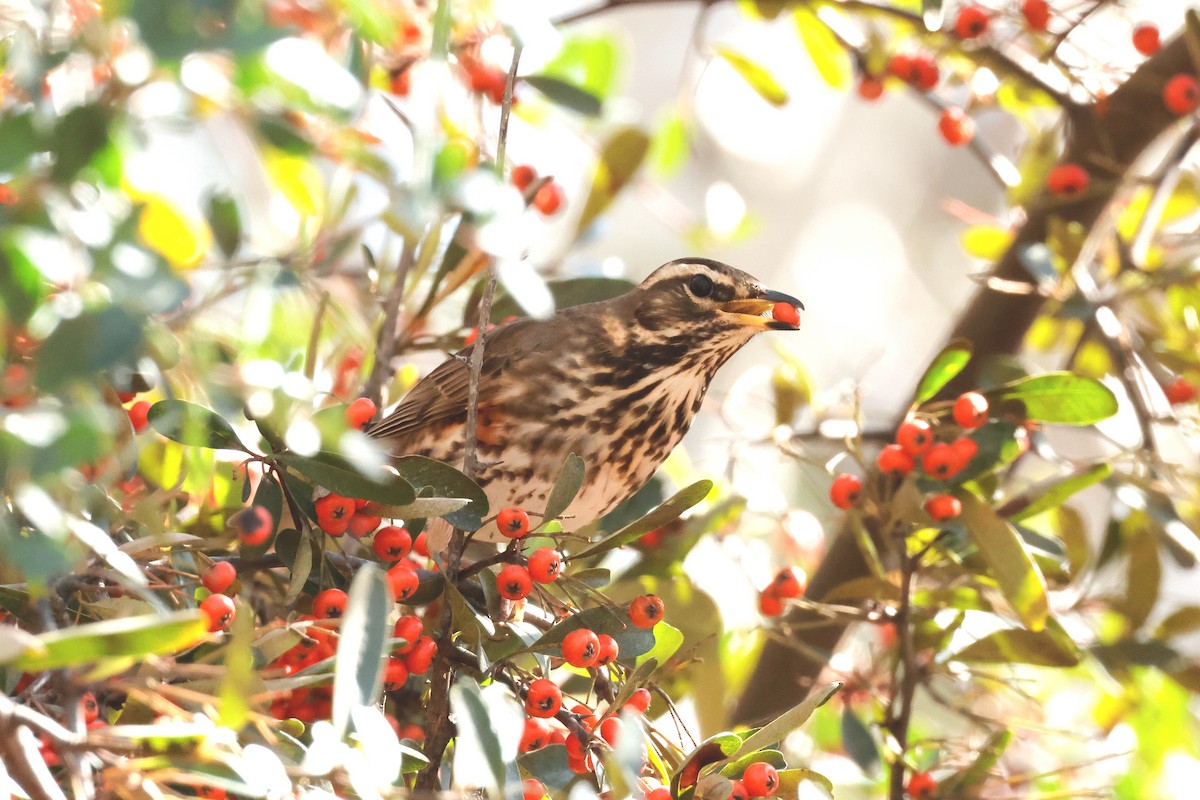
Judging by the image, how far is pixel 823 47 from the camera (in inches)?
129

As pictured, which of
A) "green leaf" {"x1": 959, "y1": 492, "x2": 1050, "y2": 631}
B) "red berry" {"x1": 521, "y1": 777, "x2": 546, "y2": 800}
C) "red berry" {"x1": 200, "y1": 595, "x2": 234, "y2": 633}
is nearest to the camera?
"red berry" {"x1": 200, "y1": 595, "x2": 234, "y2": 633}

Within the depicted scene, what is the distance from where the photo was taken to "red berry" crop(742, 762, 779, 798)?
1680 mm

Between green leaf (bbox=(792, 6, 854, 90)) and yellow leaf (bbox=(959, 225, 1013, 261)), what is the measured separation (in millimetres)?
528

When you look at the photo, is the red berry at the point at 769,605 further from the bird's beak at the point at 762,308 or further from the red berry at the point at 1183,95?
the red berry at the point at 1183,95

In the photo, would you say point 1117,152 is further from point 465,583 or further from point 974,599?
point 465,583

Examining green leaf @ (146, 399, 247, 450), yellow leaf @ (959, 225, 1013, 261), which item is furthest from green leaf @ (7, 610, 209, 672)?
yellow leaf @ (959, 225, 1013, 261)

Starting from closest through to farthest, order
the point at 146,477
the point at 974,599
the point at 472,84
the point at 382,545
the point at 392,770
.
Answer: the point at 392,770, the point at 382,545, the point at 146,477, the point at 974,599, the point at 472,84

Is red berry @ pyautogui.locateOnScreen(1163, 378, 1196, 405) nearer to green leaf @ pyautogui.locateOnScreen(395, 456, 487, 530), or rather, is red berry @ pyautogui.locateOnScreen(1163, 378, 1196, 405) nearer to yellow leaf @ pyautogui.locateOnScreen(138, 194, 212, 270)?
green leaf @ pyautogui.locateOnScreen(395, 456, 487, 530)

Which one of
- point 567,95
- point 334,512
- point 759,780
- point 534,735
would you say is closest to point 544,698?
point 534,735

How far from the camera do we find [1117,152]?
317 centimetres

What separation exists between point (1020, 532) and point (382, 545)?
1.32m

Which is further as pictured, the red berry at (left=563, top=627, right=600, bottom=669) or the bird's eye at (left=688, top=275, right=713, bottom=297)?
the bird's eye at (left=688, top=275, right=713, bottom=297)

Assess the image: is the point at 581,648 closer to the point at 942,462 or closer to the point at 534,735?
the point at 534,735

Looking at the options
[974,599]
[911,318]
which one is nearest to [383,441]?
[974,599]
